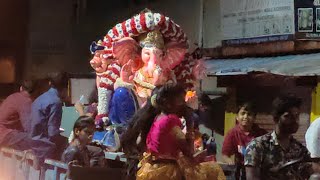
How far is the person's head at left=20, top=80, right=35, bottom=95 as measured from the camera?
1.92 m

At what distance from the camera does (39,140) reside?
6.58ft

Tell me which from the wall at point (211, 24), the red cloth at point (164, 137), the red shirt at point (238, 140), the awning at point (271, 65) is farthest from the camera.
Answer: the wall at point (211, 24)

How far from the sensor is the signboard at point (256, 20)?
2297mm

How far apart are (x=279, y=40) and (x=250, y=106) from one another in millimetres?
414

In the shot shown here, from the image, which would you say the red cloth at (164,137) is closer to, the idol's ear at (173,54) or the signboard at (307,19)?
the idol's ear at (173,54)

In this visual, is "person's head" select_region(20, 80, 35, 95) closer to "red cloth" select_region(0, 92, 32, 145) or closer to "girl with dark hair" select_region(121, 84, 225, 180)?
"red cloth" select_region(0, 92, 32, 145)

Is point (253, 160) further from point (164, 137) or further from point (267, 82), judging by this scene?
point (267, 82)

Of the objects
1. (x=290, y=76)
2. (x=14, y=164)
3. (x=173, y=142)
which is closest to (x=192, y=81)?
(x=290, y=76)

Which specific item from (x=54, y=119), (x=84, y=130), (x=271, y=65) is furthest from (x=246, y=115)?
(x=54, y=119)

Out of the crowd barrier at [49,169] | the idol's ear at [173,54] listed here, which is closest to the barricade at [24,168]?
the crowd barrier at [49,169]

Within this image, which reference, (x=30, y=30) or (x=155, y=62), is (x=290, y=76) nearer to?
(x=155, y=62)

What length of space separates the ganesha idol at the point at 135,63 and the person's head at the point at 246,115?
196 mm

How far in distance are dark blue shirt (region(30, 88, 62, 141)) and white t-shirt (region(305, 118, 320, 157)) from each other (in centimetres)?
83

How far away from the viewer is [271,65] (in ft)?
7.09
